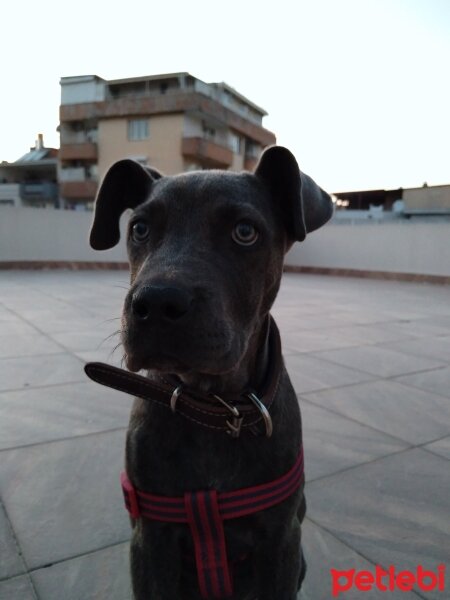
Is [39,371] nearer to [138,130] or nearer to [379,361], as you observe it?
[379,361]

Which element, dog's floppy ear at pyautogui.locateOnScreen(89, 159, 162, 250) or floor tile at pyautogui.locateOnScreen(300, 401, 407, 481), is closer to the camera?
dog's floppy ear at pyautogui.locateOnScreen(89, 159, 162, 250)

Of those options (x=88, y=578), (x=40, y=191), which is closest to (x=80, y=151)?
(x=40, y=191)

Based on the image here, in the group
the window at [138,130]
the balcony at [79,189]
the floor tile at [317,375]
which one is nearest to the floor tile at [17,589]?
the floor tile at [317,375]

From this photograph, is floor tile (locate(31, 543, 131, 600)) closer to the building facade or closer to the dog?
the dog

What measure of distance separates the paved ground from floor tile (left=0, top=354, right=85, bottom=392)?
2cm

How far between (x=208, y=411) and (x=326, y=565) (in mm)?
1067

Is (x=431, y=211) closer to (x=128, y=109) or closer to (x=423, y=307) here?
(x=128, y=109)

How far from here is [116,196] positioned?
2.31 metres

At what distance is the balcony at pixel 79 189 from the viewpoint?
4250 centimetres

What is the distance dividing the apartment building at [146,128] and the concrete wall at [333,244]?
2218 cm

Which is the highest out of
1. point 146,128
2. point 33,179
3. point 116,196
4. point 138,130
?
point 146,128

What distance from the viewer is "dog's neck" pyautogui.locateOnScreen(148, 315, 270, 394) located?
1779 mm

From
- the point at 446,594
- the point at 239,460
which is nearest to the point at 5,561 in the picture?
the point at 239,460

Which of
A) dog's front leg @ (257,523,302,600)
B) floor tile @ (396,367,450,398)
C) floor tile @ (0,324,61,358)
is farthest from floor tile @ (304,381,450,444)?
floor tile @ (0,324,61,358)
